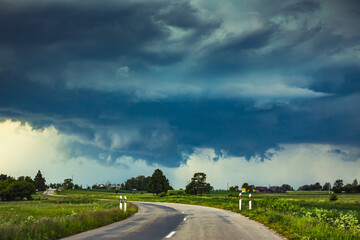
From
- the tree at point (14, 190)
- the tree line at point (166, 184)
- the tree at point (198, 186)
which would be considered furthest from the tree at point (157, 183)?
the tree at point (14, 190)

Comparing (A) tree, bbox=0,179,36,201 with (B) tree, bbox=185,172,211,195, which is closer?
(A) tree, bbox=0,179,36,201

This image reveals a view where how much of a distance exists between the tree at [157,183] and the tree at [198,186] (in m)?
9.65

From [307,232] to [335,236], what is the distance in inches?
52.0

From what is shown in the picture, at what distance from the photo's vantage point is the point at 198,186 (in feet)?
422

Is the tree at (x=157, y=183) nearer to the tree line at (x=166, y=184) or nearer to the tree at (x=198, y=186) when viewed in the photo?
the tree line at (x=166, y=184)

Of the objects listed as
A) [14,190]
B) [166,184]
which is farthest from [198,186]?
[14,190]

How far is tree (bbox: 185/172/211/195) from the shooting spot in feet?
420

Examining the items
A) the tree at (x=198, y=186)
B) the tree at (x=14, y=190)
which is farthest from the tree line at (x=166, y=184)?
the tree at (x=14, y=190)

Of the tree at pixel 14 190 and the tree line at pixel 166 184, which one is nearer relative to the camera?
the tree at pixel 14 190

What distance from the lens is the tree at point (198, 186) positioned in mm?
128125

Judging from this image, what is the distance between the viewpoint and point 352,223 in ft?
51.0

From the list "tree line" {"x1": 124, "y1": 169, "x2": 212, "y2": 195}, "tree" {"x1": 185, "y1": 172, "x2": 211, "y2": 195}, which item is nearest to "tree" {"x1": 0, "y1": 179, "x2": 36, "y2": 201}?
"tree line" {"x1": 124, "y1": 169, "x2": 212, "y2": 195}

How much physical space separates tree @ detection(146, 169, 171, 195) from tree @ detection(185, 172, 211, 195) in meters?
9.65

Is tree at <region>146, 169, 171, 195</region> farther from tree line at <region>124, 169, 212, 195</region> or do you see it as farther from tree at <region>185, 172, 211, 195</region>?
tree at <region>185, 172, 211, 195</region>
